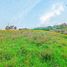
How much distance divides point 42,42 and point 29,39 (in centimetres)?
204

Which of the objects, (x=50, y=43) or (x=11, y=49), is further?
(x=50, y=43)

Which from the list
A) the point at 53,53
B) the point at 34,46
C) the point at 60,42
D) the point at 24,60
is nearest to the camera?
the point at 24,60

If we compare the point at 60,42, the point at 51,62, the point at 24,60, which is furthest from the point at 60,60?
the point at 60,42

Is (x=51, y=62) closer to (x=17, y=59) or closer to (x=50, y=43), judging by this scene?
(x=17, y=59)

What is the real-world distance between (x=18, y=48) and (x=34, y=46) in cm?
189

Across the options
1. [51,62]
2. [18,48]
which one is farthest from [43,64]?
[18,48]

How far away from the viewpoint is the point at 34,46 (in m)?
30.2

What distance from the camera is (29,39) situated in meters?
33.4

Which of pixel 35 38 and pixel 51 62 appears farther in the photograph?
pixel 35 38

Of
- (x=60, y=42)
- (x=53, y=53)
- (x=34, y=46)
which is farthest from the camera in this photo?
(x=60, y=42)

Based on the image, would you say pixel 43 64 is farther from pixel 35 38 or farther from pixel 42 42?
pixel 35 38

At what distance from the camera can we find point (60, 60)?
88.8ft

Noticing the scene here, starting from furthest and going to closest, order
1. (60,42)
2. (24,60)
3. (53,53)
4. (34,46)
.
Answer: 1. (60,42)
2. (34,46)
3. (53,53)
4. (24,60)

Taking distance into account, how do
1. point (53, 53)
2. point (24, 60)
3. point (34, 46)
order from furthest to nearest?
point (34, 46) → point (53, 53) → point (24, 60)
